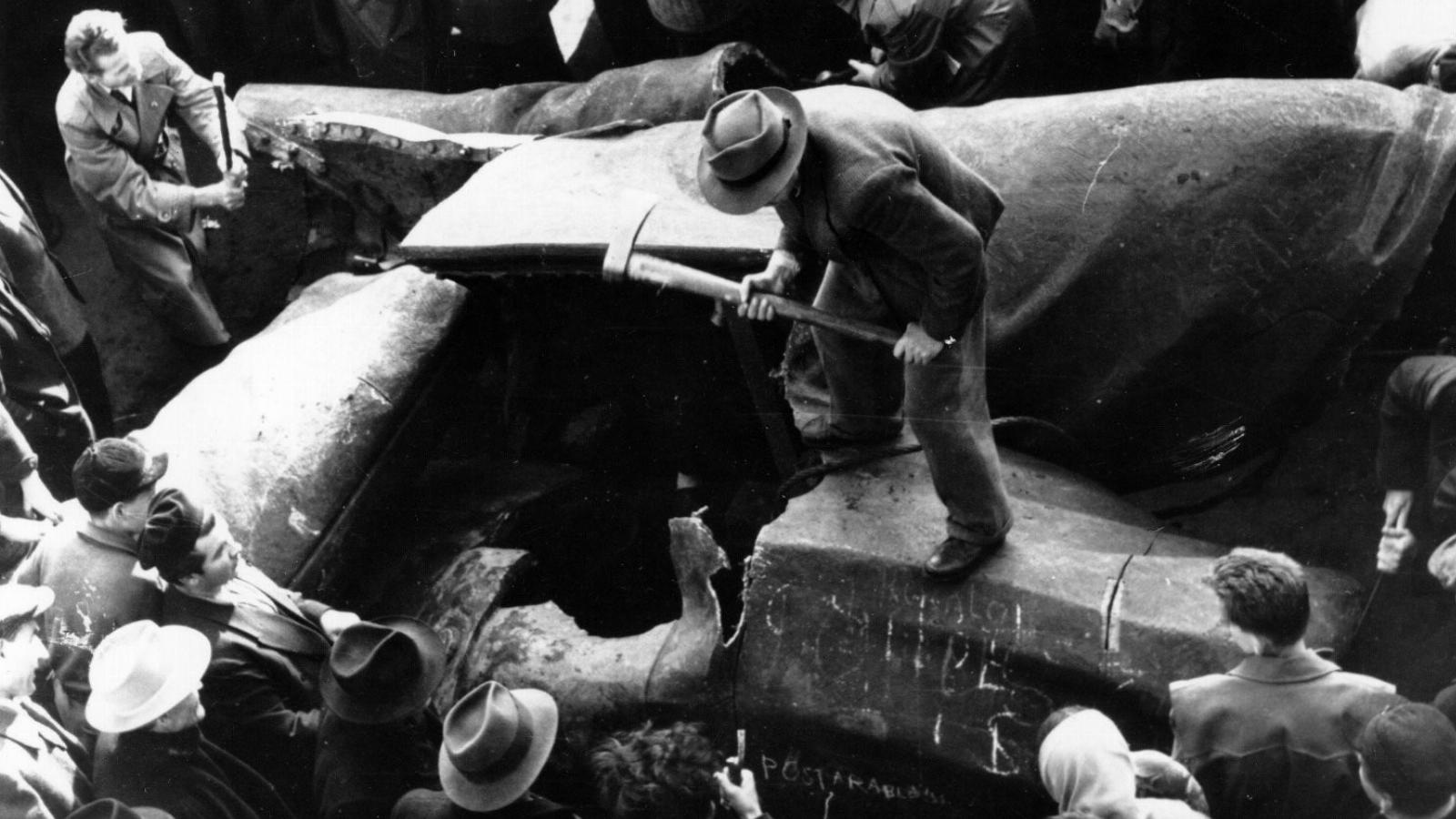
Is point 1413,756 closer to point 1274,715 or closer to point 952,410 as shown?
point 1274,715

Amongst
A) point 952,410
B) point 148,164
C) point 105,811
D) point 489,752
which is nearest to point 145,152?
point 148,164

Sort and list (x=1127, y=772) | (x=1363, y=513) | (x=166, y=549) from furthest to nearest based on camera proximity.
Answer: (x=1363, y=513), (x=166, y=549), (x=1127, y=772)

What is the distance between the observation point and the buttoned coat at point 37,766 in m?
3.19

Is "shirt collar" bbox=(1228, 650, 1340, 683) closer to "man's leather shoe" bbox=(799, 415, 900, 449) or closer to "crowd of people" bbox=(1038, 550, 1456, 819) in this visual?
"crowd of people" bbox=(1038, 550, 1456, 819)

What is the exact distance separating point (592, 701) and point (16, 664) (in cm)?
145

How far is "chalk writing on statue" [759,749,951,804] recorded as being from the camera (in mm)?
3498

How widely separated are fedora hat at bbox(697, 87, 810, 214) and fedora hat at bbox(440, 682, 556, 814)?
4.02 ft

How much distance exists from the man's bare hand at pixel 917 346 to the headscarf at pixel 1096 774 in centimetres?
90

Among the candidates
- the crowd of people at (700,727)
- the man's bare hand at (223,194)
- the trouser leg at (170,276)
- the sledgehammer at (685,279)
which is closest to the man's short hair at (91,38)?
the man's bare hand at (223,194)

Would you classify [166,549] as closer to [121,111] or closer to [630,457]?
[630,457]

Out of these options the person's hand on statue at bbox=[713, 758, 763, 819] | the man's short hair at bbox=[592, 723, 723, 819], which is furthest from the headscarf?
→ the man's short hair at bbox=[592, 723, 723, 819]

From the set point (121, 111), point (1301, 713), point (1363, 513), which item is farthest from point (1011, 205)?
point (121, 111)

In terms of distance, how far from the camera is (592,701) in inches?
157

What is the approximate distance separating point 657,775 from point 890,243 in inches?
53.0
